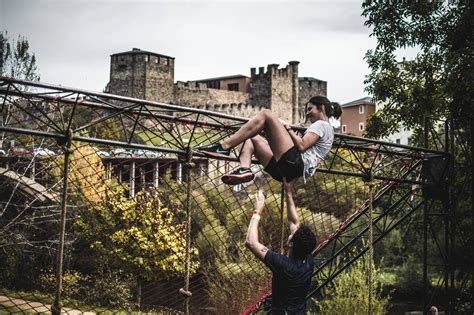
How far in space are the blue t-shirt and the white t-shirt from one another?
1.02 m

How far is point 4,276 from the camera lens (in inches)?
532

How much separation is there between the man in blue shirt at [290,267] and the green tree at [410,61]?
25.4ft

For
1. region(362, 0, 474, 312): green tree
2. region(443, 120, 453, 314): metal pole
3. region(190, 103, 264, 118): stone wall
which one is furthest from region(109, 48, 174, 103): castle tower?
region(443, 120, 453, 314): metal pole

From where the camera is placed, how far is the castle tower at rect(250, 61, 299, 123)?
48406 millimetres

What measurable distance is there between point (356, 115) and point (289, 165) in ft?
150

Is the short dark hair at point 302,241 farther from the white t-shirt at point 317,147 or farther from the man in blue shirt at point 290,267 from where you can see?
the white t-shirt at point 317,147

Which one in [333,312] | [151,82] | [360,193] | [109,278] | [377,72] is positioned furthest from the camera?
[151,82]

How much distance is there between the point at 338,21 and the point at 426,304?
16.5m

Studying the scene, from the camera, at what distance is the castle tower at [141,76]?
142ft

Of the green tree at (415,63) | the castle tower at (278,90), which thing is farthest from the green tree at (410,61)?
the castle tower at (278,90)

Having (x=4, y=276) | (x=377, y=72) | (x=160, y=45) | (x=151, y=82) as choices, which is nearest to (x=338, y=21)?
(x=377, y=72)

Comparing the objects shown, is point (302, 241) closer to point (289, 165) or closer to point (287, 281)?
point (287, 281)

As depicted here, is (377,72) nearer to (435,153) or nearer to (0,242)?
(435,153)

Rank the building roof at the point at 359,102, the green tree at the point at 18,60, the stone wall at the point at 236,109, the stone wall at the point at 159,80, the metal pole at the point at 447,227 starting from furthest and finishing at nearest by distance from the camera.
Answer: the building roof at the point at 359,102 → the stone wall at the point at 159,80 → the stone wall at the point at 236,109 → the green tree at the point at 18,60 → the metal pole at the point at 447,227
